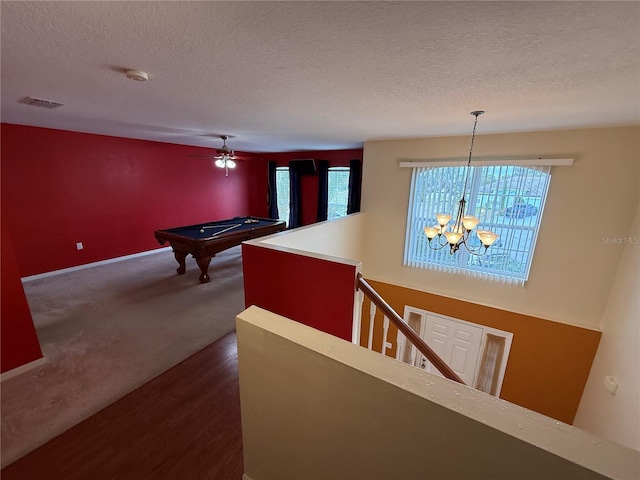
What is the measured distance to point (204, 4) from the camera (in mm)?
903

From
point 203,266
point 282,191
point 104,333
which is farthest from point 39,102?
point 282,191

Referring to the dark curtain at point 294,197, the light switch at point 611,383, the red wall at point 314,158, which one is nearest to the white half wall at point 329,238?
the red wall at point 314,158

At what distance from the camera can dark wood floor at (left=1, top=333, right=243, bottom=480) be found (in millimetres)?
1439

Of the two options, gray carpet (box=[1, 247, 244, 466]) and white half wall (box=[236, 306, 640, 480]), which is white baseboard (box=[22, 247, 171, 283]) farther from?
white half wall (box=[236, 306, 640, 480])

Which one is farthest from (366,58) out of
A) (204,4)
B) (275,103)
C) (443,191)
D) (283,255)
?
(443,191)

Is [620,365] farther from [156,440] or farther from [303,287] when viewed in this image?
[156,440]

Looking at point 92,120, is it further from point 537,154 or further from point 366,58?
point 537,154

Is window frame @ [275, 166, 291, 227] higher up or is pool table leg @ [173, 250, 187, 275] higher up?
window frame @ [275, 166, 291, 227]

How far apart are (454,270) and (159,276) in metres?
4.71

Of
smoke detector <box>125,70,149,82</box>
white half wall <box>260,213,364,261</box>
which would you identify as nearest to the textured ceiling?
smoke detector <box>125,70,149,82</box>

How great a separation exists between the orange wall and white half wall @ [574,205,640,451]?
10 cm

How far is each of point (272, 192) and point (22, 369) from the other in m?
5.50

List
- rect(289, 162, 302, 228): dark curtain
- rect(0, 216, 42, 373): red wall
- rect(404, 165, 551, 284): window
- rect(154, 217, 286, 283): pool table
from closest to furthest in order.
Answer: rect(0, 216, 42, 373): red wall < rect(404, 165, 551, 284): window < rect(154, 217, 286, 283): pool table < rect(289, 162, 302, 228): dark curtain

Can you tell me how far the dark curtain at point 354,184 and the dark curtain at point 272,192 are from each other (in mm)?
2269
